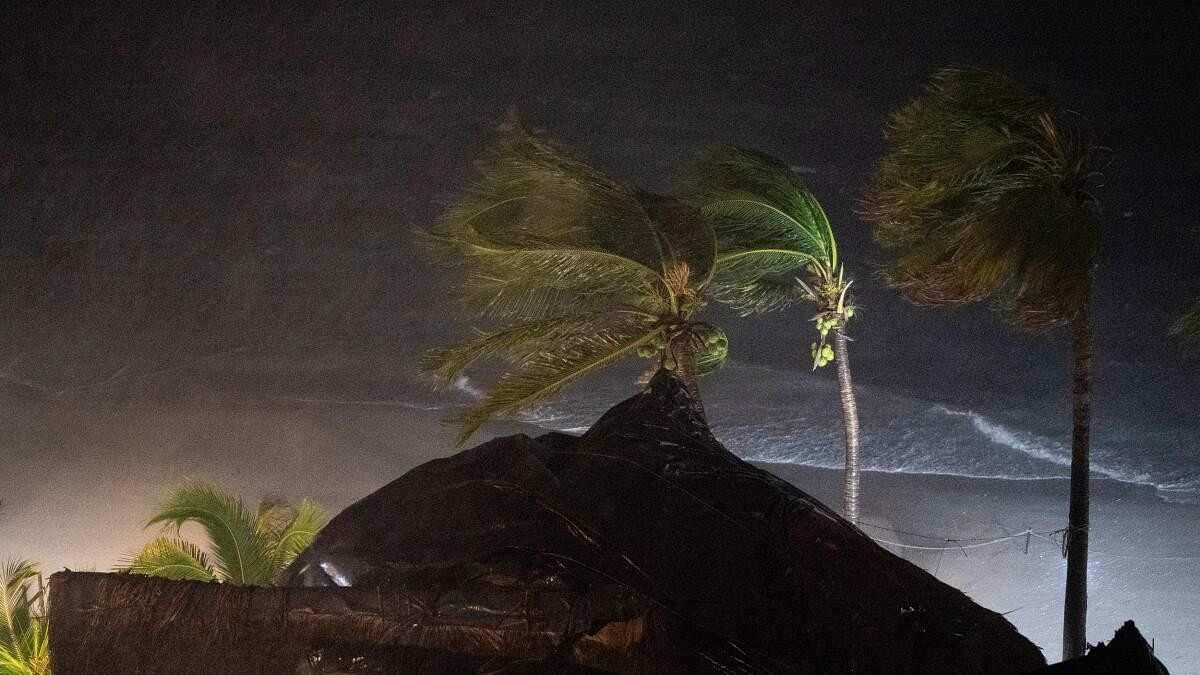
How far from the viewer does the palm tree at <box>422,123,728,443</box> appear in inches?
427

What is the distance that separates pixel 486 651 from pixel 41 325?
23.5 metres

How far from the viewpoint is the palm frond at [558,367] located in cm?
1064

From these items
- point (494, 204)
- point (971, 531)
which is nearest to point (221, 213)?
point (494, 204)

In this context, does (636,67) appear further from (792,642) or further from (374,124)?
(792,642)

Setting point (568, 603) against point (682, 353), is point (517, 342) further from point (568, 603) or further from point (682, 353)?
point (568, 603)

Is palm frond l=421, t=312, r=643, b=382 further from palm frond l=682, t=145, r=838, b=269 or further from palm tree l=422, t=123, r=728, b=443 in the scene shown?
palm frond l=682, t=145, r=838, b=269

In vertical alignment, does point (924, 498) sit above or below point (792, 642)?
above

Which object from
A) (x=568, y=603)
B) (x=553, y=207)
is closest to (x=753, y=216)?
(x=553, y=207)

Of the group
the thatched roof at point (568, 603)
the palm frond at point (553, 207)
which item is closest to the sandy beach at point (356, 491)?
the palm frond at point (553, 207)

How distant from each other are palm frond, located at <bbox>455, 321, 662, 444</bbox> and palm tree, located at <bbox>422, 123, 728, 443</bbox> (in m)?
0.01

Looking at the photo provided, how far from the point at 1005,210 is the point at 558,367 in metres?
4.94

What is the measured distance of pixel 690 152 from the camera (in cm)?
2600

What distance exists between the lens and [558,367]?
1092cm

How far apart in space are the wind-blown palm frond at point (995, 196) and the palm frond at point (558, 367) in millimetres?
3320
